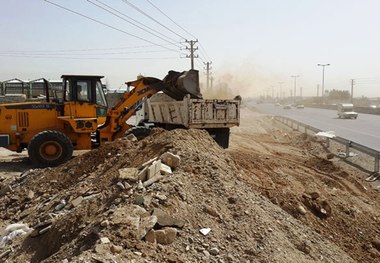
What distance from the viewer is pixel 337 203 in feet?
25.1

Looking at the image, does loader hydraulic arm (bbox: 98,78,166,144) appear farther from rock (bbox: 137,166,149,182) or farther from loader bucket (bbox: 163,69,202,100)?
rock (bbox: 137,166,149,182)

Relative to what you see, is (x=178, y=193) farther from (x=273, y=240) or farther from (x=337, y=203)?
(x=337, y=203)

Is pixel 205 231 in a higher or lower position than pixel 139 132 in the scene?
lower

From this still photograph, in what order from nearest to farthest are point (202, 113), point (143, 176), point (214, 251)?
point (214, 251), point (143, 176), point (202, 113)

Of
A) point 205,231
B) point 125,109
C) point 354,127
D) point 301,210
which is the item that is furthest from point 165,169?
point 354,127

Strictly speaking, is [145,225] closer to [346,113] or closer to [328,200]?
[328,200]

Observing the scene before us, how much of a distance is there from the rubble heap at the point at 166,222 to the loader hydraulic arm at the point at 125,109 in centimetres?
532

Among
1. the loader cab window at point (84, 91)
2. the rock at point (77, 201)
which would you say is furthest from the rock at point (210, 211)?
the loader cab window at point (84, 91)

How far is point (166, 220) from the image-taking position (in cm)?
459

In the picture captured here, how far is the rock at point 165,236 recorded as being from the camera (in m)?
4.30

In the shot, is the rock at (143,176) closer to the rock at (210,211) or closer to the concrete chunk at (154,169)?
the concrete chunk at (154,169)

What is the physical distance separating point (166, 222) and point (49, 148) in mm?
8353

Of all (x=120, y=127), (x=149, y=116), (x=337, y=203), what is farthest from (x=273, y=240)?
(x=149, y=116)

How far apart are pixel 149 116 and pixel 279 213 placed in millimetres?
10569
